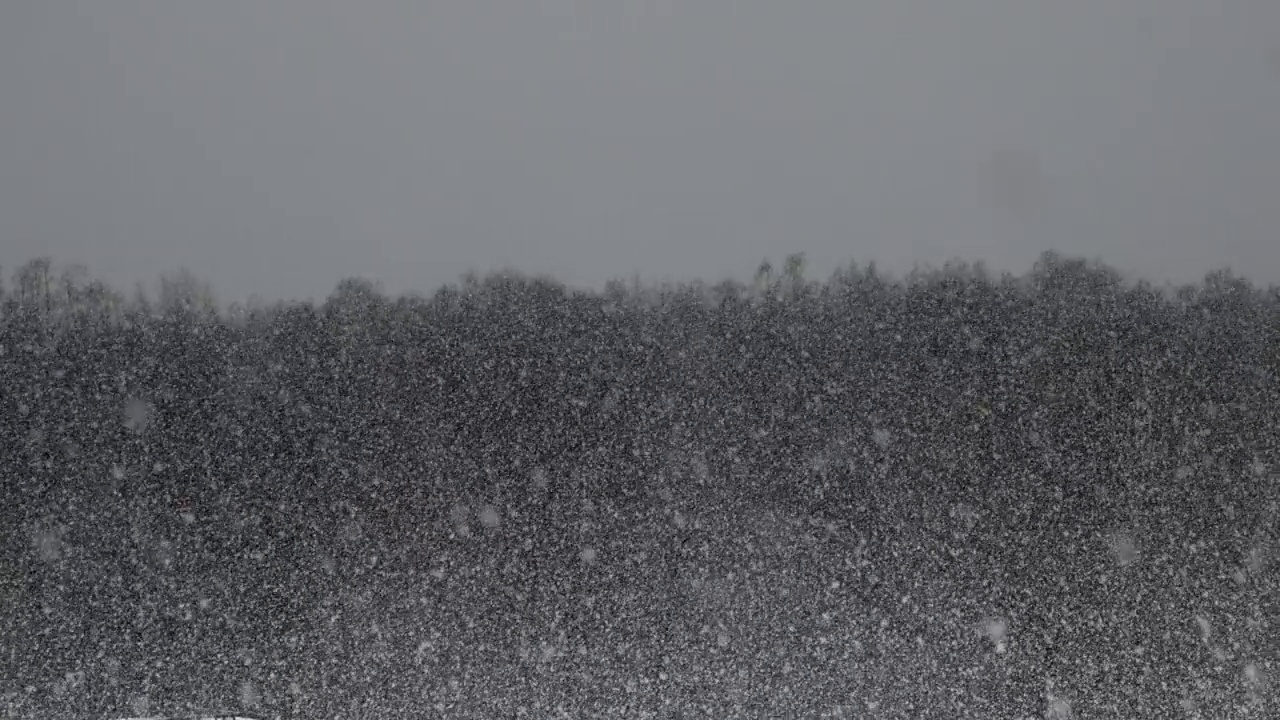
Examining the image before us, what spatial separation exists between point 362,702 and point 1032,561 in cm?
174

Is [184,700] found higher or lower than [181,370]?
lower

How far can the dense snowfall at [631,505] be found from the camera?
7.40 ft

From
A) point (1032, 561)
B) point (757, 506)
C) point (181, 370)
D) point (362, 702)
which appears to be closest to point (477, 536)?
point (362, 702)

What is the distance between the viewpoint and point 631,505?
2.31m

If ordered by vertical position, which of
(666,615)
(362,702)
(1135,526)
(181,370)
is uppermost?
(181,370)

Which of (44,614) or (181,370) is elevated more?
(181,370)

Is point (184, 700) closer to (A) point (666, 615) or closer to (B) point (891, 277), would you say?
(A) point (666, 615)

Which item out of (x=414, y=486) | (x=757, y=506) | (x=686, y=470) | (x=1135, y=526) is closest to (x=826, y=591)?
(x=757, y=506)

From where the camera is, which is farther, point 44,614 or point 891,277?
point 891,277

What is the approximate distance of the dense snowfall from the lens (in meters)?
2.26

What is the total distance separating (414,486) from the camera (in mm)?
2293

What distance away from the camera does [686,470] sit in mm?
2322

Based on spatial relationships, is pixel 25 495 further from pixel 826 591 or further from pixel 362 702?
pixel 826 591

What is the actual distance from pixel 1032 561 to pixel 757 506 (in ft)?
2.37
